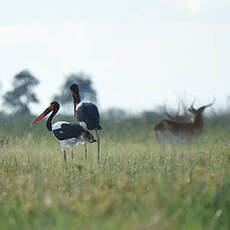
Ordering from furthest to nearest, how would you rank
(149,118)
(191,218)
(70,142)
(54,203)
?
(149,118) < (70,142) < (54,203) < (191,218)

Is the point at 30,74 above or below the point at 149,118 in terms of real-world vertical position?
above

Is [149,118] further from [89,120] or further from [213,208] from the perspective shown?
[213,208]

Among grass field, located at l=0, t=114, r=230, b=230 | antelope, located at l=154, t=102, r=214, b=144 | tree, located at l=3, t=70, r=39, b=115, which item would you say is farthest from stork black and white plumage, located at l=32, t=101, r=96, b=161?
tree, located at l=3, t=70, r=39, b=115

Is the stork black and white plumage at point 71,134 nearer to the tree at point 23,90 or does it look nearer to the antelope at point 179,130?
the antelope at point 179,130

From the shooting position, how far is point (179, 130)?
1548 centimetres

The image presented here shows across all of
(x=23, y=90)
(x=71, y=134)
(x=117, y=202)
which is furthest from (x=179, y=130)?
(x=23, y=90)

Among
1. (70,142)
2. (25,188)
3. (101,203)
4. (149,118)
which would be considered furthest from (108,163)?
(149,118)

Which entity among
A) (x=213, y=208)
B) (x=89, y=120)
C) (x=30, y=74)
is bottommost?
(x=213, y=208)

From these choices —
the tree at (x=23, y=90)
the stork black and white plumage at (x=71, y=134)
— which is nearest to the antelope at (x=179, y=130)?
the stork black and white plumage at (x=71, y=134)

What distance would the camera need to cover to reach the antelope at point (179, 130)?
15492 mm

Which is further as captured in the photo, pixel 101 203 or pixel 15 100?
pixel 15 100

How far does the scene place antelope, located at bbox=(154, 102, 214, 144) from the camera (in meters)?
15.5

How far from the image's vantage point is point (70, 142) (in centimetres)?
1218

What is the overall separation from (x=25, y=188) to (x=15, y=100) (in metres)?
41.0
